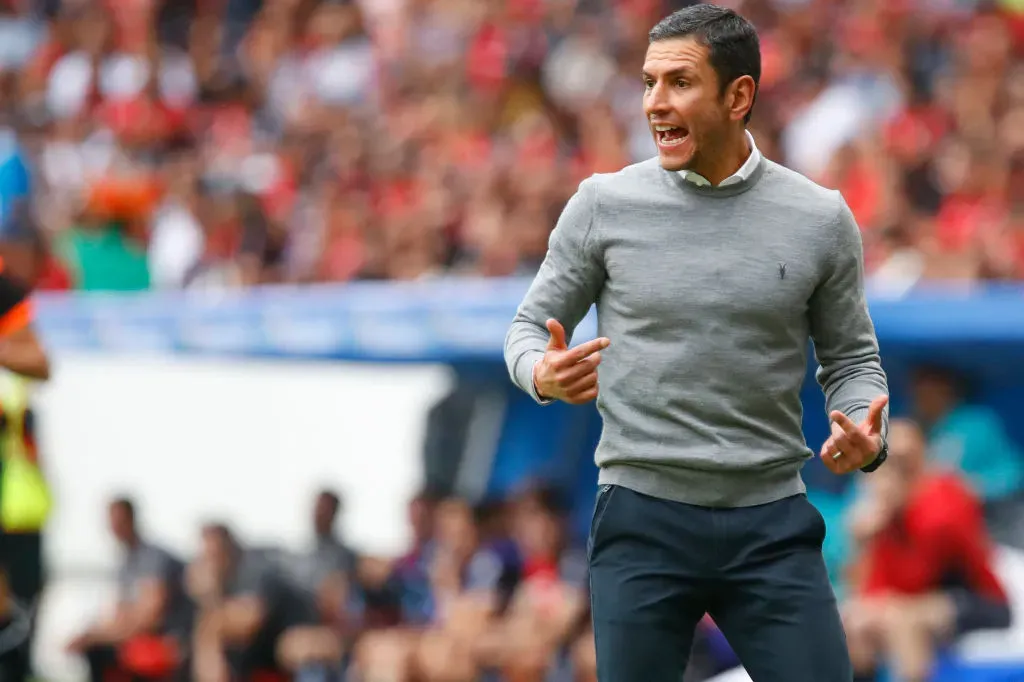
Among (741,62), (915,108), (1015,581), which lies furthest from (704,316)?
(915,108)

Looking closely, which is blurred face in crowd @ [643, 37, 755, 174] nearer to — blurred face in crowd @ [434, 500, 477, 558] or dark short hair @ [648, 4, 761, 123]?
dark short hair @ [648, 4, 761, 123]

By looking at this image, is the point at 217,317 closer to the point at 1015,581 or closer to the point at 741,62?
the point at 1015,581

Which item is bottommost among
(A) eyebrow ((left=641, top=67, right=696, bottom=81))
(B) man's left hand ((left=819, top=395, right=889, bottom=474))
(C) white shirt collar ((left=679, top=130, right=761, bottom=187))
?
(B) man's left hand ((left=819, top=395, right=889, bottom=474))

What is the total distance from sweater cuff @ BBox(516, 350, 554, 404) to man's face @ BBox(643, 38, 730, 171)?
471 mm

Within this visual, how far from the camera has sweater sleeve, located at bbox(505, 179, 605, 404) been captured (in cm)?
363

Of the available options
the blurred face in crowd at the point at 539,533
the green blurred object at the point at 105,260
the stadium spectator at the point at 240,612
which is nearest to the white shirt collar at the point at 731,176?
the blurred face in crowd at the point at 539,533

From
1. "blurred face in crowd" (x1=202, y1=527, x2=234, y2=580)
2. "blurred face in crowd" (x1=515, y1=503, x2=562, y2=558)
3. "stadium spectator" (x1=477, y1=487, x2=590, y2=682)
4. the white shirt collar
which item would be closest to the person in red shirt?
"stadium spectator" (x1=477, y1=487, x2=590, y2=682)

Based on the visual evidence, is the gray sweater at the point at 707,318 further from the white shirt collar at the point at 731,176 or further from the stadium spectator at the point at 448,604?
the stadium spectator at the point at 448,604

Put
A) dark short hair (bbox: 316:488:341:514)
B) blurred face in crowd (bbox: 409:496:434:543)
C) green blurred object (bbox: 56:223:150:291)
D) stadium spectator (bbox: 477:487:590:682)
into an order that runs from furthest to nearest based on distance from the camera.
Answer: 1. green blurred object (bbox: 56:223:150:291)
2. dark short hair (bbox: 316:488:341:514)
3. blurred face in crowd (bbox: 409:496:434:543)
4. stadium spectator (bbox: 477:487:590:682)

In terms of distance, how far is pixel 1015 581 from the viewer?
272 inches

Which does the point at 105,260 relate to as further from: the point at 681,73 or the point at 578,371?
the point at 578,371

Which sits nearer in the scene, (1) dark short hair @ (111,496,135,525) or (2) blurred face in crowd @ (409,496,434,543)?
(2) blurred face in crowd @ (409,496,434,543)

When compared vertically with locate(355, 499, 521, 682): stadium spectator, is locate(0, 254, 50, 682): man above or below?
above

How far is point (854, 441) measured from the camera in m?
3.41
